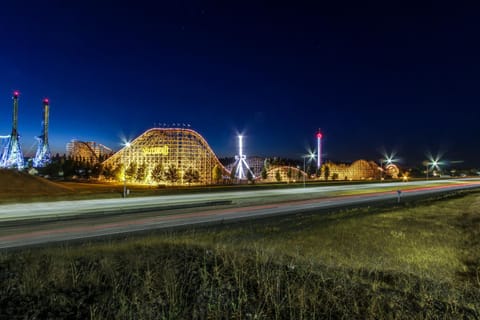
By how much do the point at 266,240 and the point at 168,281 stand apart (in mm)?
7255

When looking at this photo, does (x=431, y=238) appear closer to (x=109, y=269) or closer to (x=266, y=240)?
(x=266, y=240)

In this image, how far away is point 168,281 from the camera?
5.18m

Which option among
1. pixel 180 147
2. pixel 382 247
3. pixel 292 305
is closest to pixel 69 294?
pixel 292 305

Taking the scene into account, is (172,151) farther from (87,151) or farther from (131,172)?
(87,151)

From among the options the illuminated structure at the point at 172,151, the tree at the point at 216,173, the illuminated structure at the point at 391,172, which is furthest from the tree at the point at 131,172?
the illuminated structure at the point at 391,172

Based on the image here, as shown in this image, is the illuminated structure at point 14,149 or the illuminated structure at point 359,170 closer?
the illuminated structure at point 14,149

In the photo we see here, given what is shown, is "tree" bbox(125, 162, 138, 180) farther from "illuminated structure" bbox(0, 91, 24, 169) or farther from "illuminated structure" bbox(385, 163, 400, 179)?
"illuminated structure" bbox(385, 163, 400, 179)

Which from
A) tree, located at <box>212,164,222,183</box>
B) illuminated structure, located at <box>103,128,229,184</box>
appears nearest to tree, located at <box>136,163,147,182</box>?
illuminated structure, located at <box>103,128,229,184</box>

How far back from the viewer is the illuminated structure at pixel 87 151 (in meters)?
91.3

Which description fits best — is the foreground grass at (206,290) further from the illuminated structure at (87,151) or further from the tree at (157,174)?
the illuminated structure at (87,151)

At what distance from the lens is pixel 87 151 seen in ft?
307

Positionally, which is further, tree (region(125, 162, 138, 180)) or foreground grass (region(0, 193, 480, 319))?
tree (region(125, 162, 138, 180))

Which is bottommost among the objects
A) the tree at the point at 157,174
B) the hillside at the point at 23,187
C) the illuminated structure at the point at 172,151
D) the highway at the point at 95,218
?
the highway at the point at 95,218

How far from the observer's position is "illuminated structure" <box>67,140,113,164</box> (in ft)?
300
